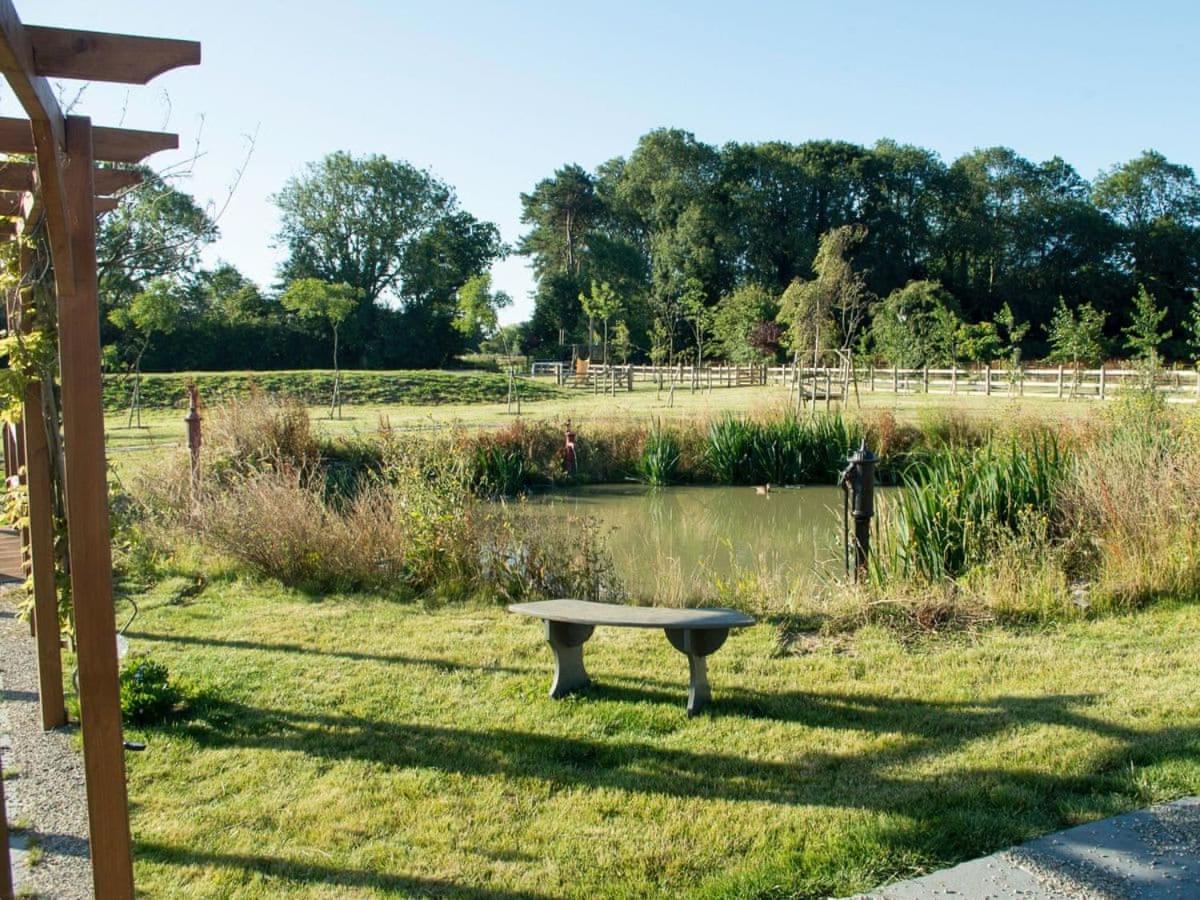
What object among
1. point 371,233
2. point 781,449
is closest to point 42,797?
point 781,449

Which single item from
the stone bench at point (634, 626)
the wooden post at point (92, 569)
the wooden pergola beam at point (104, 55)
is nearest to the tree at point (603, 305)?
the stone bench at point (634, 626)

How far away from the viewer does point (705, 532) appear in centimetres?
1231

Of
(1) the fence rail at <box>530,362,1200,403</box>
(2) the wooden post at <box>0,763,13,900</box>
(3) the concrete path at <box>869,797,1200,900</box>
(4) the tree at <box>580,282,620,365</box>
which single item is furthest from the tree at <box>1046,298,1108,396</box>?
(2) the wooden post at <box>0,763,13,900</box>

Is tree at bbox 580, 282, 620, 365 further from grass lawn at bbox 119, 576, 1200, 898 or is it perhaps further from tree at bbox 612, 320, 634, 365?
grass lawn at bbox 119, 576, 1200, 898

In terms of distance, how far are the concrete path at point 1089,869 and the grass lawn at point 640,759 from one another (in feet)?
0.39

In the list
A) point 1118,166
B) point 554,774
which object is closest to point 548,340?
point 1118,166

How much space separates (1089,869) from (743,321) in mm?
45053

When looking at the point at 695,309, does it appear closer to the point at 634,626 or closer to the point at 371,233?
the point at 371,233

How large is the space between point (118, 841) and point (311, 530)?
5.11 metres

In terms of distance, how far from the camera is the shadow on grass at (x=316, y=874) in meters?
3.04

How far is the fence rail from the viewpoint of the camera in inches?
1125

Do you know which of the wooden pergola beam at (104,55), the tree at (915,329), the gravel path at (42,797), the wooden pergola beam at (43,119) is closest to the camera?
the wooden pergola beam at (43,119)

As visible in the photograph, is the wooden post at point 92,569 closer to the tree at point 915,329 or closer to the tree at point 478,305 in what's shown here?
the tree at point 478,305

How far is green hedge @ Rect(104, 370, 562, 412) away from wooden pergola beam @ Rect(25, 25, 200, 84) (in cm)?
2840
